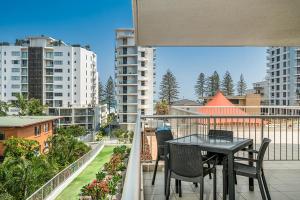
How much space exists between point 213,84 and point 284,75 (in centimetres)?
1893

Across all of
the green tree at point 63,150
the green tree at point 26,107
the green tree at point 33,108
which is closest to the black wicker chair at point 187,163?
the green tree at point 63,150

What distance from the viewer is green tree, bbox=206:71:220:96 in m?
59.5

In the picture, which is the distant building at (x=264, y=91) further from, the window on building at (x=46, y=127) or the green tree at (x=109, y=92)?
the window on building at (x=46, y=127)

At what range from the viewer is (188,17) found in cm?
432

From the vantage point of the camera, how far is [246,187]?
4359 millimetres

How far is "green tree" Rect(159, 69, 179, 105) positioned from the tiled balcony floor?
51.6 meters

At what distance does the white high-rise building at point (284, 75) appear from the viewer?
6291 cm

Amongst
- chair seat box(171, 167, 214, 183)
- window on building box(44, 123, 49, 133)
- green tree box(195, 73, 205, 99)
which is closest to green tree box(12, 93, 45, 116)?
window on building box(44, 123, 49, 133)

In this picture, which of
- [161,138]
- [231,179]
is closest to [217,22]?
[161,138]

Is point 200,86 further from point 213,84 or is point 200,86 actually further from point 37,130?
point 37,130

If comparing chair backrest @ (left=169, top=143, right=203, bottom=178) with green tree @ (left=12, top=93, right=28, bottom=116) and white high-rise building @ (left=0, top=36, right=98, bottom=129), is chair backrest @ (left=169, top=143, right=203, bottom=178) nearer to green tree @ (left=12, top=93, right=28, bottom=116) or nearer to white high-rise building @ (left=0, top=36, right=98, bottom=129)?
green tree @ (left=12, top=93, right=28, bottom=116)

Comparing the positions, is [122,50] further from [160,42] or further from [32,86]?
[160,42]

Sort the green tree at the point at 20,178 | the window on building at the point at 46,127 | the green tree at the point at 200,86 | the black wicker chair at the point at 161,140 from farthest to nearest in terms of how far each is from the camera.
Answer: the green tree at the point at 200,86, the window on building at the point at 46,127, the green tree at the point at 20,178, the black wicker chair at the point at 161,140

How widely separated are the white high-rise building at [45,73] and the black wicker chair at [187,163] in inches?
2307
